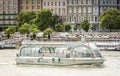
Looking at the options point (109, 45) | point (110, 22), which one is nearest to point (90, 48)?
point (109, 45)

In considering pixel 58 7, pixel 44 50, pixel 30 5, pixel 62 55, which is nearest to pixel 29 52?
pixel 44 50

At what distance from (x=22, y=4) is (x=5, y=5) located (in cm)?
404

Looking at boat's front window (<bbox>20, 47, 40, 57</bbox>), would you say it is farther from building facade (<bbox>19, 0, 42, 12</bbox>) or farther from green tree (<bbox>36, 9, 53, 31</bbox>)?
building facade (<bbox>19, 0, 42, 12</bbox>)

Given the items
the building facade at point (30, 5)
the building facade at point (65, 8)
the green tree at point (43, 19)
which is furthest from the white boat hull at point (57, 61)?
the building facade at point (30, 5)

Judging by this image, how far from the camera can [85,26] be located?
93.7 metres

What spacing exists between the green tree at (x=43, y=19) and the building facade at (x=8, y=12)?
51.7 feet

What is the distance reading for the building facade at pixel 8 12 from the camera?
366 ft

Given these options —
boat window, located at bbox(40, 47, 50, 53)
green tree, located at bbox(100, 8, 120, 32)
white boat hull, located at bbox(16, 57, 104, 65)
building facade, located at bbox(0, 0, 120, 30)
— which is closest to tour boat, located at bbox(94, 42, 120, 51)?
boat window, located at bbox(40, 47, 50, 53)

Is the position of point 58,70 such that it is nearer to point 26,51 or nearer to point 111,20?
point 26,51

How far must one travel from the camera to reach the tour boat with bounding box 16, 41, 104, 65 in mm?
34031

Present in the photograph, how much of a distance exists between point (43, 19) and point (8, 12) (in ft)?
62.4

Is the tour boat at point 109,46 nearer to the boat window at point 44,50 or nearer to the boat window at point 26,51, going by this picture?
the boat window at point 44,50

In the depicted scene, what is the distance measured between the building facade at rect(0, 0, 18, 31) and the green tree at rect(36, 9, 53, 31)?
15.8 metres

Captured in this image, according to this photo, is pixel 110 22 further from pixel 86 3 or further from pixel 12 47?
pixel 12 47
